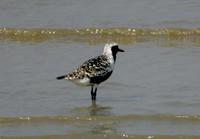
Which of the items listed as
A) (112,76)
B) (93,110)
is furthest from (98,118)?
(112,76)

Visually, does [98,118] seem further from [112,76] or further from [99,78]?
[112,76]

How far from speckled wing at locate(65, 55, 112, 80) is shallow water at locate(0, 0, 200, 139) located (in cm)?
35

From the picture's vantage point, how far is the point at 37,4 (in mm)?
16266

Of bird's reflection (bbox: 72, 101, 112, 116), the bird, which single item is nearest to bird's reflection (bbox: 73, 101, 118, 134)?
bird's reflection (bbox: 72, 101, 112, 116)

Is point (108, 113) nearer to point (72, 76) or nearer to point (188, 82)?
point (72, 76)

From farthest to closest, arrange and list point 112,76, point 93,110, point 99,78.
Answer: point 112,76
point 99,78
point 93,110

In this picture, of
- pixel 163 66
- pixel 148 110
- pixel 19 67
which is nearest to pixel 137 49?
pixel 163 66

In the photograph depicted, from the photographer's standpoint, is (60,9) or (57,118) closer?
(57,118)

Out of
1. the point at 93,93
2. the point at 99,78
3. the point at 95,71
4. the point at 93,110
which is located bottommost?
the point at 93,110

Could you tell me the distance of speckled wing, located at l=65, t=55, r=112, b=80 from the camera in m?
11.0

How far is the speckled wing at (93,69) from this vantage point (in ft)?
36.1

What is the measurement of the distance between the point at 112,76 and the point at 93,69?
102cm

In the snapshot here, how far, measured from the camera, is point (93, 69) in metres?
11.2

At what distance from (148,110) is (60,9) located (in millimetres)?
6172
